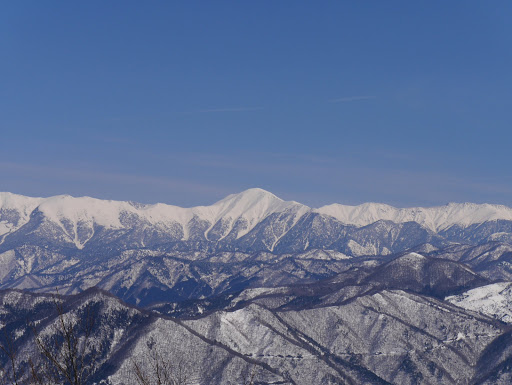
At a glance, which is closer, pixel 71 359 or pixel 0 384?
pixel 71 359

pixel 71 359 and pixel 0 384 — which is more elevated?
pixel 71 359
